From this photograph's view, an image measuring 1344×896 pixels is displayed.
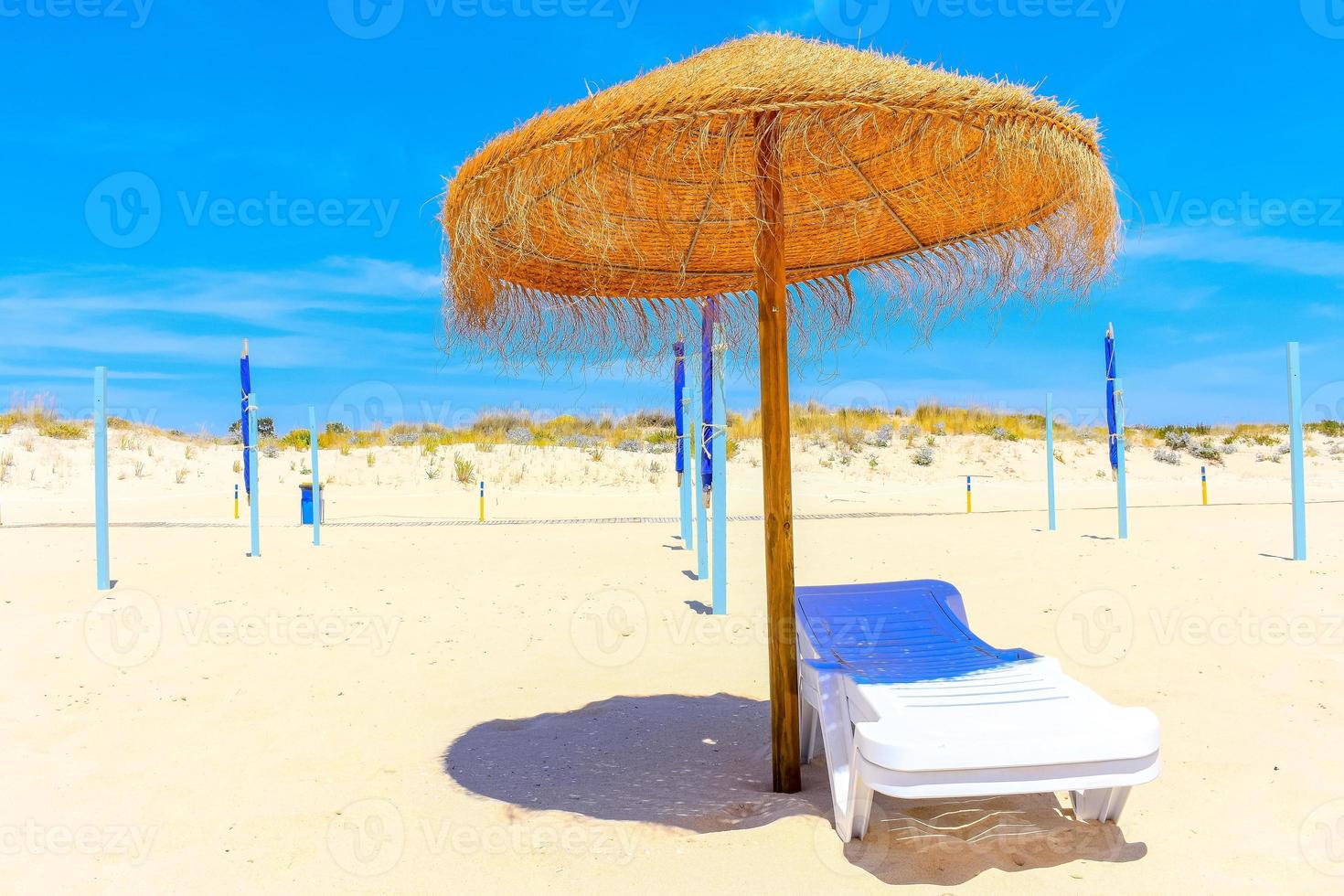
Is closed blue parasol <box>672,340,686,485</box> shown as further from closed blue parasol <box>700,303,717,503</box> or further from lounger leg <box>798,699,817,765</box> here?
lounger leg <box>798,699,817,765</box>

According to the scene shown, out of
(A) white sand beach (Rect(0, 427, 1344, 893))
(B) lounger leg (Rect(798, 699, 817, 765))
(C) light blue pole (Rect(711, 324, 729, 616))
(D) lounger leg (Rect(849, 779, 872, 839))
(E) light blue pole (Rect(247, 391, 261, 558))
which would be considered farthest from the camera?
(E) light blue pole (Rect(247, 391, 261, 558))

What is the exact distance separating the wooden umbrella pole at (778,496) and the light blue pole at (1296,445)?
773 centimetres

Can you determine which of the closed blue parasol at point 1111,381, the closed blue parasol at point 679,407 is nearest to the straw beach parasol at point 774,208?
the closed blue parasol at point 679,407

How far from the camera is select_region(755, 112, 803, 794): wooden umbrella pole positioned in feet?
11.9

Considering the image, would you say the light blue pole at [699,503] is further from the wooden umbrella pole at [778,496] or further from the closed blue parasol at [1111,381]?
the closed blue parasol at [1111,381]

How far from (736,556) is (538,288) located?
8486 mm

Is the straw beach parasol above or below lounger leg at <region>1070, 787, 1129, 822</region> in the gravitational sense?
above

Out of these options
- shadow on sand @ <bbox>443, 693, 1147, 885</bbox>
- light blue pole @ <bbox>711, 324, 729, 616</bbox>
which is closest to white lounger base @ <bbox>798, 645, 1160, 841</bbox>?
shadow on sand @ <bbox>443, 693, 1147, 885</bbox>

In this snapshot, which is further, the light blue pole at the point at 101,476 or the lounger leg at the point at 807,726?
the light blue pole at the point at 101,476

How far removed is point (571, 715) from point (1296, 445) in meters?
8.29

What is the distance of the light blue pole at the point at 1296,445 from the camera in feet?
29.1

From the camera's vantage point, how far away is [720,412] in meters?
7.11

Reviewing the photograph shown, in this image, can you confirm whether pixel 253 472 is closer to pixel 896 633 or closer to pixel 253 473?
pixel 253 473

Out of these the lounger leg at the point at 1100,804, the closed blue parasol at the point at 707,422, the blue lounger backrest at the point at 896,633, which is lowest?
the lounger leg at the point at 1100,804
